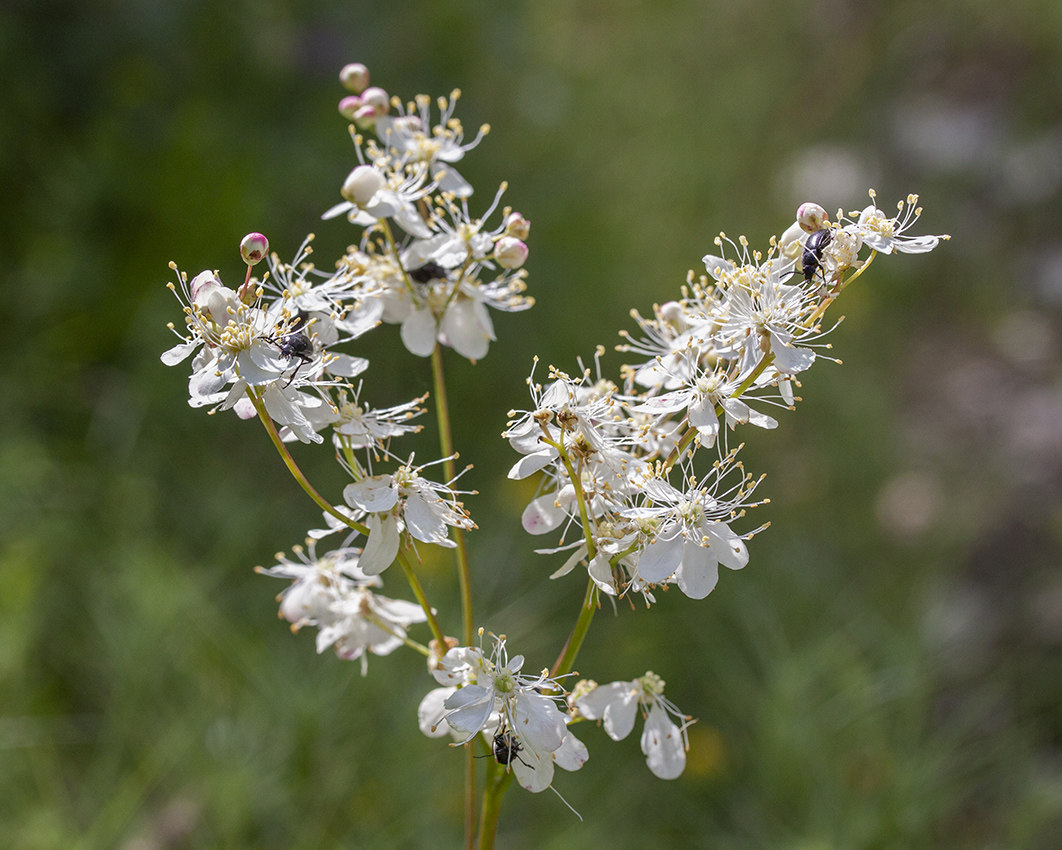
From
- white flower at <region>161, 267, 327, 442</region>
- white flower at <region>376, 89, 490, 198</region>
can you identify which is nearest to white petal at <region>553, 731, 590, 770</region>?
white flower at <region>161, 267, 327, 442</region>

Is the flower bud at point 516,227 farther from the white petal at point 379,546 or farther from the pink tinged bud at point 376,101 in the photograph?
the white petal at point 379,546

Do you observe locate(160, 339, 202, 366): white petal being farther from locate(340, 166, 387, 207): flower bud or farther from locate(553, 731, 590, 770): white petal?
locate(553, 731, 590, 770): white petal

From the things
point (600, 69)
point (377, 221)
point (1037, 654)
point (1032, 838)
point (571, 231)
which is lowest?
point (1037, 654)

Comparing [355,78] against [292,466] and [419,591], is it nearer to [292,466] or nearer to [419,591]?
[292,466]

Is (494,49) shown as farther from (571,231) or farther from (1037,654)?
(1037,654)

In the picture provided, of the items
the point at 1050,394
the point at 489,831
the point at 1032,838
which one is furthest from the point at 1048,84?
the point at 489,831

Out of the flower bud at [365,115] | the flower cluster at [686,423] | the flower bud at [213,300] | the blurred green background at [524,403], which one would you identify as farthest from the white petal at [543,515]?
the blurred green background at [524,403]
